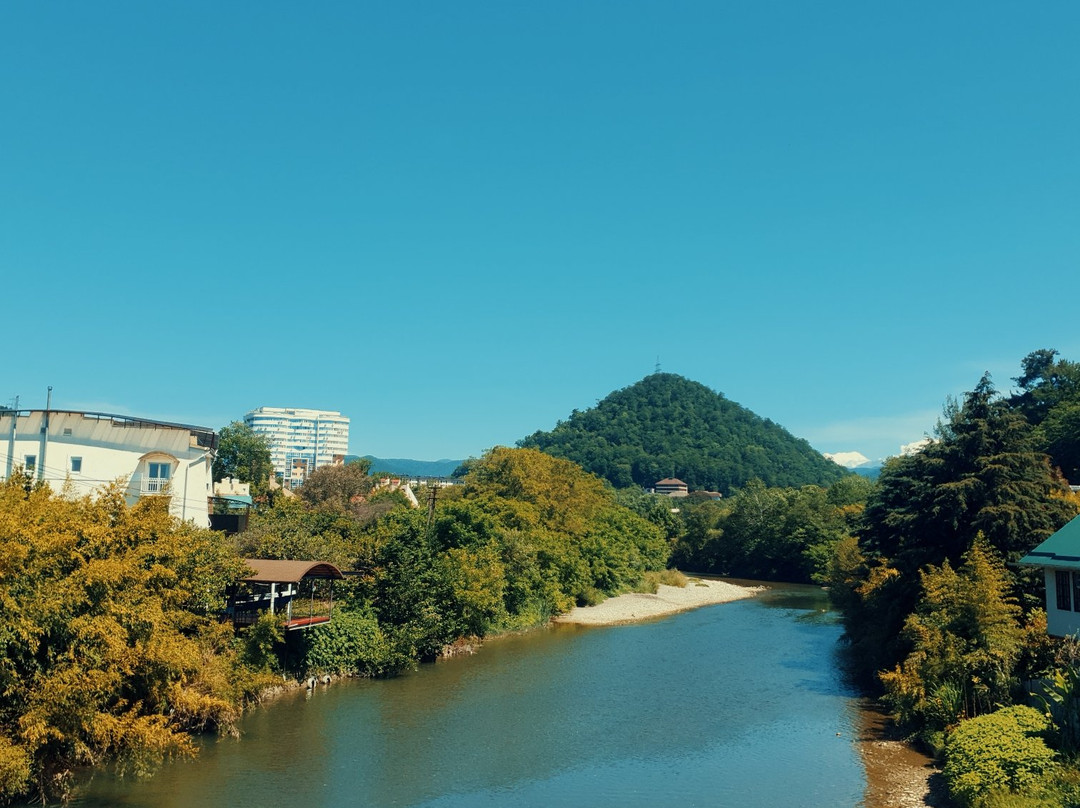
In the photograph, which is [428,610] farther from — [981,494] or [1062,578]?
[1062,578]

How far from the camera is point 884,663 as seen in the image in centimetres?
3506

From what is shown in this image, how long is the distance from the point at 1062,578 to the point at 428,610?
2488 centimetres

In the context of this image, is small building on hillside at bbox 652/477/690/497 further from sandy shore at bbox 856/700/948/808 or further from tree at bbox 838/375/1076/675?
sandy shore at bbox 856/700/948/808

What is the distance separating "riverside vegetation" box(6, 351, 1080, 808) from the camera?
18.8 m

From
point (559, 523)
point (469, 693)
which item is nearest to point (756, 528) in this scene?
point (559, 523)

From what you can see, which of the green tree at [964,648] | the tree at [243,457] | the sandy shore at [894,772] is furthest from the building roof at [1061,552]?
the tree at [243,457]

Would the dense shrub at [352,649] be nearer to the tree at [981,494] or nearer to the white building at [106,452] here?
the white building at [106,452]

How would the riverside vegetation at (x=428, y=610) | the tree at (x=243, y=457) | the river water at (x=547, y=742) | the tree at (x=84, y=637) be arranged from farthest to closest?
the tree at (x=243, y=457)
the river water at (x=547, y=742)
the riverside vegetation at (x=428, y=610)
the tree at (x=84, y=637)

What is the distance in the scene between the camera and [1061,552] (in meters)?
24.2

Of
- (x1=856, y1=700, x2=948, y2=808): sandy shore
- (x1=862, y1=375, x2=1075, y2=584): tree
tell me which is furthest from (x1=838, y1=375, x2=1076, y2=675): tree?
(x1=856, y1=700, x2=948, y2=808): sandy shore

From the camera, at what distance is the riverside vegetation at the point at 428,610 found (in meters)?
18.8

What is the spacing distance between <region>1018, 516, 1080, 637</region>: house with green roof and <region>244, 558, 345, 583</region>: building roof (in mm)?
23619

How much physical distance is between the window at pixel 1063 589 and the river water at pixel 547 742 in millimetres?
7308

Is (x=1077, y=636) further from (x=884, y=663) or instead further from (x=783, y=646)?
(x=783, y=646)
